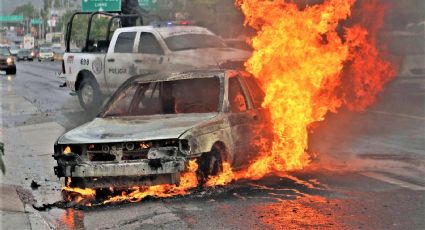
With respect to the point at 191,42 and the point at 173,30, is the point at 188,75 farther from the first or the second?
the point at 173,30

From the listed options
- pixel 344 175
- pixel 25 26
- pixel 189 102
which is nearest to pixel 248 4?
pixel 189 102

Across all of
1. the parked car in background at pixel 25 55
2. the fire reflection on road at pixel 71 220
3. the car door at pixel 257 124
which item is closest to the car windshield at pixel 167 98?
the car door at pixel 257 124

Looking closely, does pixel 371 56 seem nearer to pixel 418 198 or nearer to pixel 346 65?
pixel 346 65

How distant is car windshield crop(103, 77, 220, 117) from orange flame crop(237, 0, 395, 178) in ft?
3.51

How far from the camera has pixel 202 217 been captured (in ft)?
21.0

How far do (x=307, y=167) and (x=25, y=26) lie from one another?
510 feet

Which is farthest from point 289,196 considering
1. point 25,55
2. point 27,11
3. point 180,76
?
point 27,11

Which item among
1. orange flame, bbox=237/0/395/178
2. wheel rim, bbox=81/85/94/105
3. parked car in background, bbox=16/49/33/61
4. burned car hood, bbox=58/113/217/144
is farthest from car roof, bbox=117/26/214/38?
parked car in background, bbox=16/49/33/61

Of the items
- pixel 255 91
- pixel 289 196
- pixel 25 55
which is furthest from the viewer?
pixel 25 55

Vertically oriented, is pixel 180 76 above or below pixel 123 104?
above

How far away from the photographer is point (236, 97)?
8.41 m

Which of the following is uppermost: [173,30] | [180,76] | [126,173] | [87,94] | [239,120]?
[173,30]

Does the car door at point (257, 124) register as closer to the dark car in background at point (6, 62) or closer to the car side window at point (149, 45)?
the car side window at point (149, 45)

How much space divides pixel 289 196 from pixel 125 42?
8.88m
